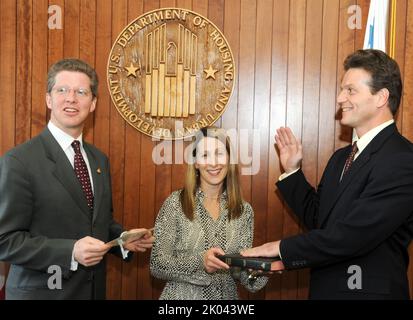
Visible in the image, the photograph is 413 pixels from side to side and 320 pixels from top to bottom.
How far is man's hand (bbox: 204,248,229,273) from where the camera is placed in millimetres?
2055

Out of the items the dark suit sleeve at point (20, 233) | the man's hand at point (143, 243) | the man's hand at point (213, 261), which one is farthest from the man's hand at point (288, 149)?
the dark suit sleeve at point (20, 233)

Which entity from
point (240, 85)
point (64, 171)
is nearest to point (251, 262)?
point (64, 171)

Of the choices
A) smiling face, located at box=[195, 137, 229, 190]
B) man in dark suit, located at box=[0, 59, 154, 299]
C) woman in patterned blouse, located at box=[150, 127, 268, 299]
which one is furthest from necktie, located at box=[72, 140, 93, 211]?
smiling face, located at box=[195, 137, 229, 190]

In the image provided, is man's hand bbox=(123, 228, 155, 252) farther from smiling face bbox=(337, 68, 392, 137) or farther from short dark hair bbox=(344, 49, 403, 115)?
short dark hair bbox=(344, 49, 403, 115)

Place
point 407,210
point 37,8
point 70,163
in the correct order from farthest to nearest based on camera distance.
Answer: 1. point 37,8
2. point 70,163
3. point 407,210

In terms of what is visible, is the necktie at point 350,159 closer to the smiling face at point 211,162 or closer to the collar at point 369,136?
the collar at point 369,136

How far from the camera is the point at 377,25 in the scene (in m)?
2.69

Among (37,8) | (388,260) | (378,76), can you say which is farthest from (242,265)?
(37,8)

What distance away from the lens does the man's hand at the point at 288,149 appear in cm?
267

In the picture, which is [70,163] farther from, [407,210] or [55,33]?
[407,210]

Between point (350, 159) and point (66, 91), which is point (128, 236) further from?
point (350, 159)

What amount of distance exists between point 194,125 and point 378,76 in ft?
3.81

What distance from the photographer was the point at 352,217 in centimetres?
194

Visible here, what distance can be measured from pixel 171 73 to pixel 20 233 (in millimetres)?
1392
